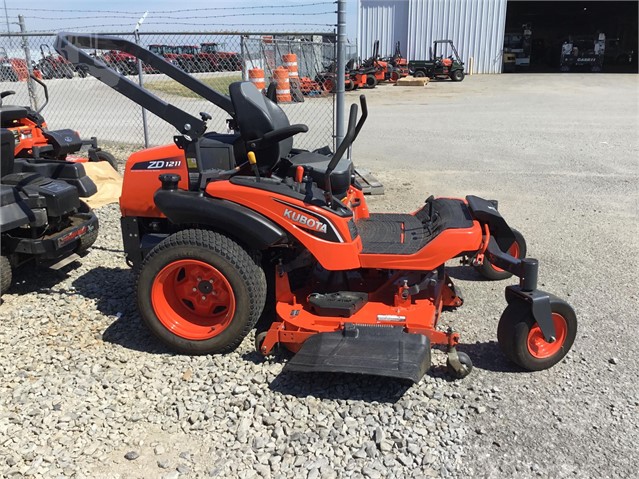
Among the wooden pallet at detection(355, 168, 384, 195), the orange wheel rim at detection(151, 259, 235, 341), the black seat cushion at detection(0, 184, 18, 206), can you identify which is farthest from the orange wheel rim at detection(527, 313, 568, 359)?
the wooden pallet at detection(355, 168, 384, 195)

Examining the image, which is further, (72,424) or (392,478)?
(72,424)

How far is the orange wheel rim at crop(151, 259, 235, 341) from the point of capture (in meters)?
3.45

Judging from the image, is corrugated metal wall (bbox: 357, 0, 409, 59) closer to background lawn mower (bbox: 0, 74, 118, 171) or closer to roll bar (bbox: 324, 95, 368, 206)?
background lawn mower (bbox: 0, 74, 118, 171)

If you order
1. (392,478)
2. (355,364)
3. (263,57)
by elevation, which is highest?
(263,57)

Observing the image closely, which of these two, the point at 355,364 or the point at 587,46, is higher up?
the point at 587,46

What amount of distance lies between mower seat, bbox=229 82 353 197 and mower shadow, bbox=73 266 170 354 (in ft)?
4.43

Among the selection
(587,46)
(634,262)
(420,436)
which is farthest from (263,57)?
(587,46)

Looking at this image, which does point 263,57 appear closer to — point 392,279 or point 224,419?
point 392,279

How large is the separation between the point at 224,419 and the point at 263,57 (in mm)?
9073

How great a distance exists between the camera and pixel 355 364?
3006mm

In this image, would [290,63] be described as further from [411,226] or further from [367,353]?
[367,353]

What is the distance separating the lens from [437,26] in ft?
98.3

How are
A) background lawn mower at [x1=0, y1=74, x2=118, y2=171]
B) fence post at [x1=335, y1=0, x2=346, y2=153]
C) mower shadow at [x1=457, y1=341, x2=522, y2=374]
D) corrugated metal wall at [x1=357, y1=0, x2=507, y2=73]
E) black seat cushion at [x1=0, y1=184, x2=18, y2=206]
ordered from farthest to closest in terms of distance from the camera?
corrugated metal wall at [x1=357, y1=0, x2=507, y2=73], background lawn mower at [x1=0, y1=74, x2=118, y2=171], fence post at [x1=335, y1=0, x2=346, y2=153], black seat cushion at [x1=0, y1=184, x2=18, y2=206], mower shadow at [x1=457, y1=341, x2=522, y2=374]

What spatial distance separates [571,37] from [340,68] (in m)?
35.6
